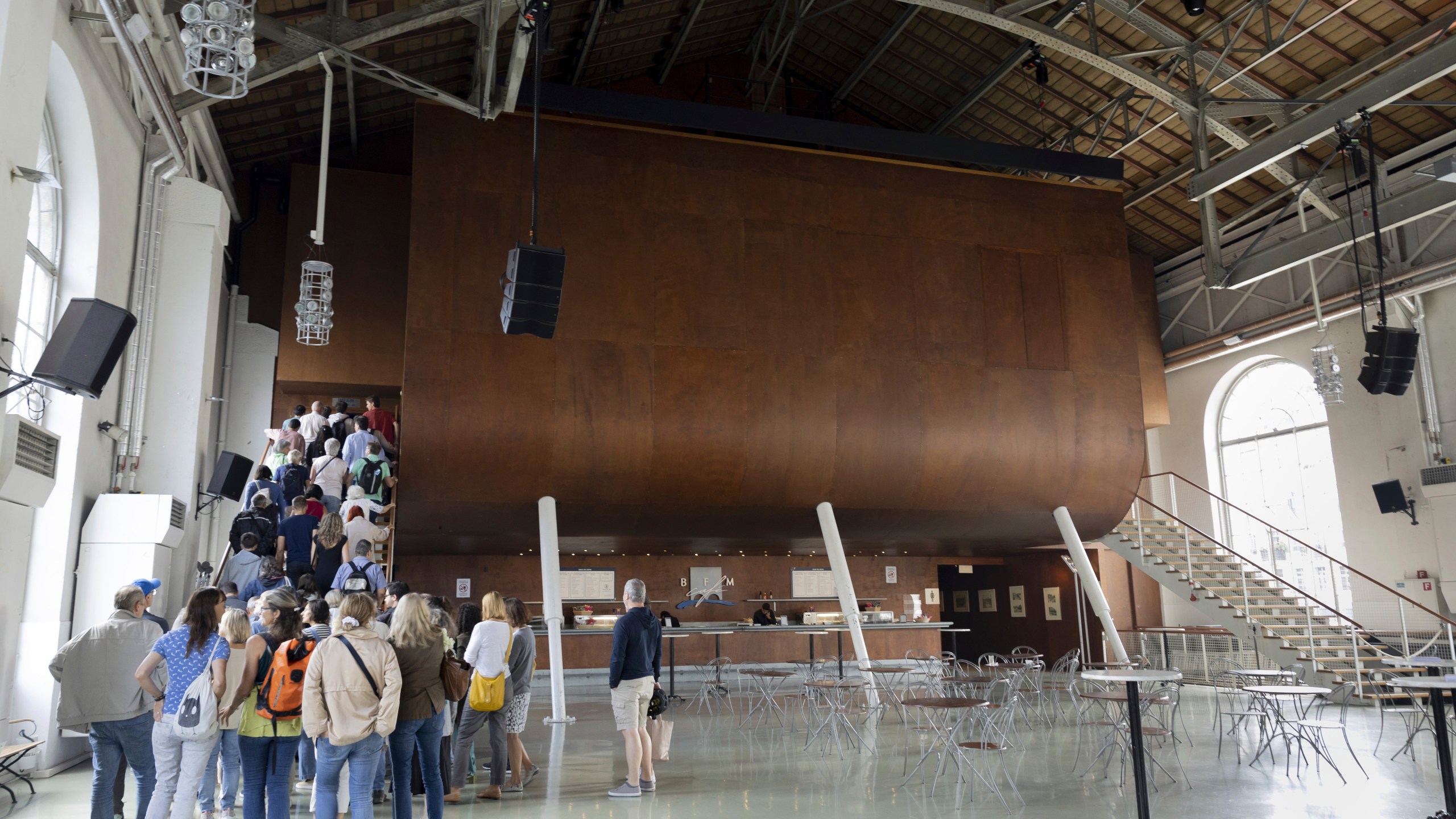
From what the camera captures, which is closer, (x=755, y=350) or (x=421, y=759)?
(x=421, y=759)

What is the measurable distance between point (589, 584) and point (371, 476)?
692 centimetres

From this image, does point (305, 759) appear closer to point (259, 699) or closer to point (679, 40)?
point (259, 699)

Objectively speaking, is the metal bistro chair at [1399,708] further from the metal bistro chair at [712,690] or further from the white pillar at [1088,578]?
the metal bistro chair at [712,690]

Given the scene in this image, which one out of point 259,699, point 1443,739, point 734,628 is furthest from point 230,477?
point 1443,739

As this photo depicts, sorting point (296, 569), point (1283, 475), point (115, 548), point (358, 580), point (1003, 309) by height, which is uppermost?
point (1003, 309)

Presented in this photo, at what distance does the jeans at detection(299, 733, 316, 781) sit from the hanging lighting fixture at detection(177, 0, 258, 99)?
4.06 meters

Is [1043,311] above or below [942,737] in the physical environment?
above

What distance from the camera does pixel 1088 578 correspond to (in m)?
13.2

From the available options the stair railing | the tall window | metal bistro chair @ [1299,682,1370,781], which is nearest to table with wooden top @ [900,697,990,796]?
metal bistro chair @ [1299,682,1370,781]

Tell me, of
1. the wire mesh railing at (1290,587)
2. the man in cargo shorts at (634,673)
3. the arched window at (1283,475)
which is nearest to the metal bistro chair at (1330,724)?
the wire mesh railing at (1290,587)

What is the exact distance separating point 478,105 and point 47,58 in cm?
481

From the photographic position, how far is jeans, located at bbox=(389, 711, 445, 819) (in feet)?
16.6

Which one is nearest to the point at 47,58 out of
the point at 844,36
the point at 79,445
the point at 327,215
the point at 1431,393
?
the point at 79,445

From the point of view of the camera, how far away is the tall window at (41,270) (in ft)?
24.9
